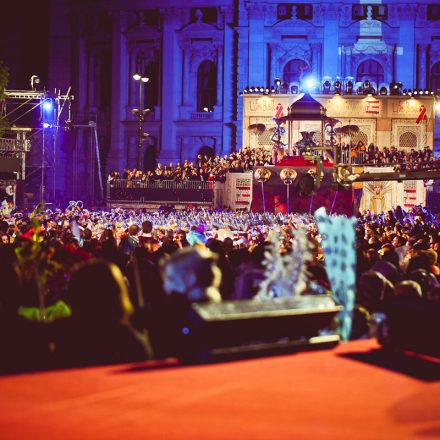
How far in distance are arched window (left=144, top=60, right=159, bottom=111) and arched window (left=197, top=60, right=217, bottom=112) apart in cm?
317

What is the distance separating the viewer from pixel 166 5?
5203cm

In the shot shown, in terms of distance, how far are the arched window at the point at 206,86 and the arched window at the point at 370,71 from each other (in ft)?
33.7

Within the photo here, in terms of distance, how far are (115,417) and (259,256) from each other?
733cm

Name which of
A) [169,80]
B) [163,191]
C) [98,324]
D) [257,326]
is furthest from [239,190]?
[98,324]

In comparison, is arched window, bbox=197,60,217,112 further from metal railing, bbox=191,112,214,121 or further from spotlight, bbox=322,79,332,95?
spotlight, bbox=322,79,332,95

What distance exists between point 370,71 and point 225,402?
49.4 m

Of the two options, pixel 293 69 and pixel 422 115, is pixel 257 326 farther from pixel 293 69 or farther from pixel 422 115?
pixel 293 69

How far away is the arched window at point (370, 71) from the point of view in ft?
169

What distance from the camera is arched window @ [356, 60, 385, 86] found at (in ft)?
169

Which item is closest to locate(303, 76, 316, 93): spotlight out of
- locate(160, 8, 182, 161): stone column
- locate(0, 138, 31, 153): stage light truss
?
locate(160, 8, 182, 161): stone column

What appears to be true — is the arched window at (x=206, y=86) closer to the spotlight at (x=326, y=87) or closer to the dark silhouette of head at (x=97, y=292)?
the spotlight at (x=326, y=87)

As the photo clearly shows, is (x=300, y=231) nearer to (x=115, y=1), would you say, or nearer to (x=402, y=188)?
(x=402, y=188)

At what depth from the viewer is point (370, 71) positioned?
2035 inches

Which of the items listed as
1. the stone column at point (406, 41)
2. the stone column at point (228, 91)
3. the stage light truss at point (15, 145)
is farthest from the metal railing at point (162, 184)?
the stone column at point (406, 41)
